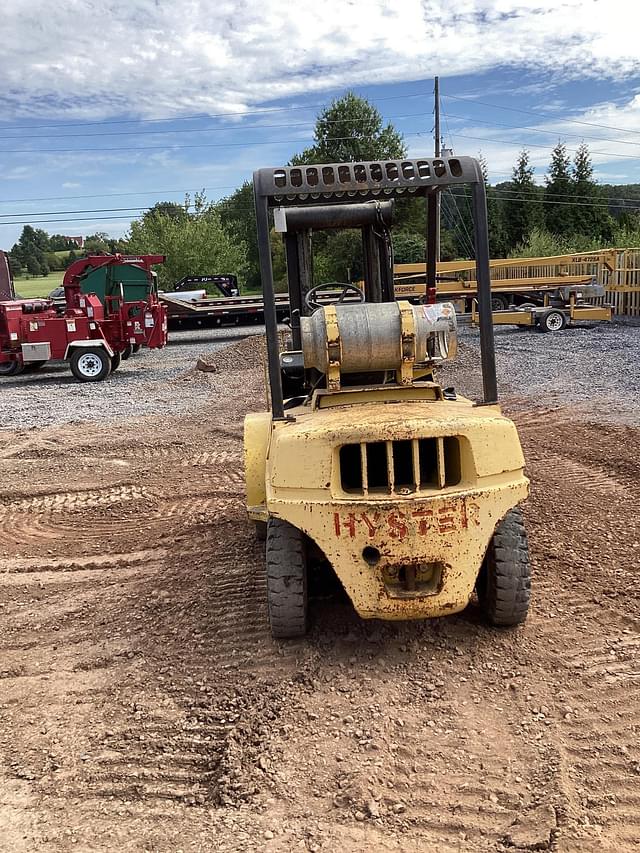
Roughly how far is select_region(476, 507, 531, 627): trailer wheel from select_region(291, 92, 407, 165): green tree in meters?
44.8

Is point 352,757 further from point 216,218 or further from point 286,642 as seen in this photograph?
point 216,218

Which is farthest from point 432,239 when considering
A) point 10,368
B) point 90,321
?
point 10,368

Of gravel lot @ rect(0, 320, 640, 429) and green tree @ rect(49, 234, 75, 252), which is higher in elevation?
green tree @ rect(49, 234, 75, 252)

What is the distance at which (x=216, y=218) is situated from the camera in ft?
151

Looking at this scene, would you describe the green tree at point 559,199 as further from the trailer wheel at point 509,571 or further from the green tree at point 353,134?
the trailer wheel at point 509,571

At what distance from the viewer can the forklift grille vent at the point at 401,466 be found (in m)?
3.46

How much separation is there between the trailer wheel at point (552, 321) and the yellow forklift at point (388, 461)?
52.9ft

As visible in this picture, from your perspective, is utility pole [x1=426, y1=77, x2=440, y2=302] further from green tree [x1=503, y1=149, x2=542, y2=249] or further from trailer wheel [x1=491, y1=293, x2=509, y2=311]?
green tree [x1=503, y1=149, x2=542, y2=249]

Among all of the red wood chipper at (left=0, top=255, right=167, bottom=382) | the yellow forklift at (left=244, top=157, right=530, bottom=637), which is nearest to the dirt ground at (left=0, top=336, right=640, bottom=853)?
the yellow forklift at (left=244, top=157, right=530, bottom=637)

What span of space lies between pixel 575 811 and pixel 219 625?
2.28 meters

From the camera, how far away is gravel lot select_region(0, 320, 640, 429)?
1098 cm

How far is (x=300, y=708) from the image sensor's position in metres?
3.49

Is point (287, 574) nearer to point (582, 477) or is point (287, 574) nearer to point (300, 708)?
point (300, 708)

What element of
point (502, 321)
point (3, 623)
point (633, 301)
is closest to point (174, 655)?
point (3, 623)
